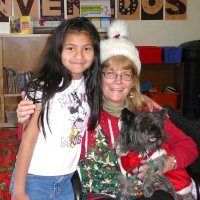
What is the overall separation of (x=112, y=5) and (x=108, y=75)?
3613 millimetres

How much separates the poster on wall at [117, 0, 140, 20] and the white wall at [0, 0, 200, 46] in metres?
0.12

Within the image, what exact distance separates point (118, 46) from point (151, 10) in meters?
3.71

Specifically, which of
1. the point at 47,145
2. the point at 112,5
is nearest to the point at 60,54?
the point at 47,145

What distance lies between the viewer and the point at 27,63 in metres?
5.34

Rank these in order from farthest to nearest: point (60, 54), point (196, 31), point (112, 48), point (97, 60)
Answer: point (196, 31)
point (112, 48)
point (97, 60)
point (60, 54)

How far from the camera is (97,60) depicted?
6.29 ft

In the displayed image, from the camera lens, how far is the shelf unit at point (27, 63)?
495cm

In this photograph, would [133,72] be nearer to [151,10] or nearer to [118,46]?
[118,46]

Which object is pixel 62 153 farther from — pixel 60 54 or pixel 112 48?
pixel 112 48

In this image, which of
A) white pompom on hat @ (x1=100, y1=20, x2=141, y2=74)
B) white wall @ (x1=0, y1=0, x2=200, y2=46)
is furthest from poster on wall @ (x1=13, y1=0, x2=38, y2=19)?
white pompom on hat @ (x1=100, y1=20, x2=141, y2=74)

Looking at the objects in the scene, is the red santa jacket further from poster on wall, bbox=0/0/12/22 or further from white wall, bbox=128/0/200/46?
poster on wall, bbox=0/0/12/22

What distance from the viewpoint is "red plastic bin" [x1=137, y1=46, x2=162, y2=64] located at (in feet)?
16.8

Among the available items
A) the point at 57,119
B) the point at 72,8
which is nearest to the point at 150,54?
the point at 72,8

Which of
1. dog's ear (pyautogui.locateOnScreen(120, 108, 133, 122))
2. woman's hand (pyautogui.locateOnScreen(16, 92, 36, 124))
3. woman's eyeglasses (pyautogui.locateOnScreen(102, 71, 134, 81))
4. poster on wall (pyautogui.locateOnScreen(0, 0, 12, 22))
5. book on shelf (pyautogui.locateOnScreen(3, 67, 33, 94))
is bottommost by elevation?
book on shelf (pyautogui.locateOnScreen(3, 67, 33, 94))
